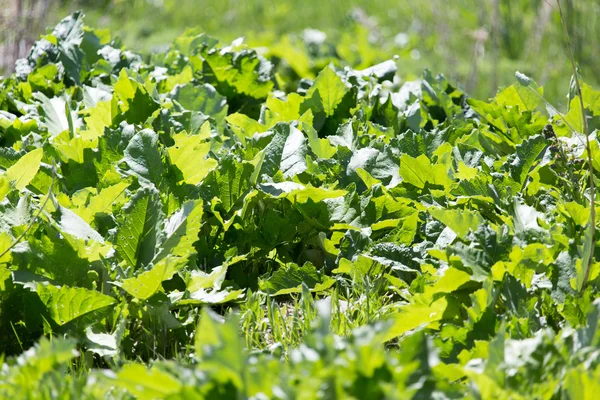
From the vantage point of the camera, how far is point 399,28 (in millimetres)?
8703

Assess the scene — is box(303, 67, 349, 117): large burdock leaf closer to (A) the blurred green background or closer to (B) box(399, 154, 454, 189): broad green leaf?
(B) box(399, 154, 454, 189): broad green leaf

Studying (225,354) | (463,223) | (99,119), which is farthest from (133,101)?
(225,354)

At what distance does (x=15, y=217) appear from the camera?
2252 millimetres

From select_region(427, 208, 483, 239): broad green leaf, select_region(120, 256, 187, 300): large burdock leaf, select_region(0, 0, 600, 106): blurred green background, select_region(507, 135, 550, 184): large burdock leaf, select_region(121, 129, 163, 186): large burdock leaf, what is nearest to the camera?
select_region(120, 256, 187, 300): large burdock leaf

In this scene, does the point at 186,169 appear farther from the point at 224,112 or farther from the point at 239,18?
the point at 239,18

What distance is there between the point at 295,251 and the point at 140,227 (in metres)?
0.62

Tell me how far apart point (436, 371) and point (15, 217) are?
1.28 meters

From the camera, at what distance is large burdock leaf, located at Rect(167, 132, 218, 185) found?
2.53m

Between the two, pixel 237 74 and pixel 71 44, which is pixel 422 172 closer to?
pixel 237 74

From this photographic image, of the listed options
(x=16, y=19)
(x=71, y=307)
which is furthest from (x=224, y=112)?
(x=16, y=19)

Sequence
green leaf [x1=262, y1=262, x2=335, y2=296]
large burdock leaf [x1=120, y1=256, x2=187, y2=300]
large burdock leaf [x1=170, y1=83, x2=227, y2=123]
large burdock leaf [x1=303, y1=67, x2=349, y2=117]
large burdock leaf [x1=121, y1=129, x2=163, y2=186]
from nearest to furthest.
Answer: large burdock leaf [x1=120, y1=256, x2=187, y2=300], green leaf [x1=262, y1=262, x2=335, y2=296], large burdock leaf [x1=121, y1=129, x2=163, y2=186], large burdock leaf [x1=303, y1=67, x2=349, y2=117], large burdock leaf [x1=170, y1=83, x2=227, y2=123]

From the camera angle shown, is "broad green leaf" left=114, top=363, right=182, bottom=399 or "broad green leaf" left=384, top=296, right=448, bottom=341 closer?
"broad green leaf" left=114, top=363, right=182, bottom=399

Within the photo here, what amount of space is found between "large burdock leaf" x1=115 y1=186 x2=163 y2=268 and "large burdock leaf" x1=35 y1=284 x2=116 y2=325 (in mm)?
213

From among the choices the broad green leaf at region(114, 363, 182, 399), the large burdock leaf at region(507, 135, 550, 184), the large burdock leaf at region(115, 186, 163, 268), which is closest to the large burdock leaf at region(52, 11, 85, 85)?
the large burdock leaf at region(115, 186, 163, 268)
